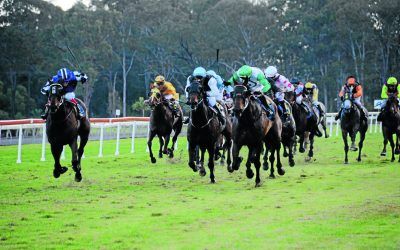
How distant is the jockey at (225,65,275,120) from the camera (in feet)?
47.6

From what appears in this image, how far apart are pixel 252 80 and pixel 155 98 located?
6.24m

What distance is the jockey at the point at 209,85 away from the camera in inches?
607

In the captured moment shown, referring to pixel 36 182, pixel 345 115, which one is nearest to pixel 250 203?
pixel 36 182

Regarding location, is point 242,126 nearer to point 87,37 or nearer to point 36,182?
point 36,182

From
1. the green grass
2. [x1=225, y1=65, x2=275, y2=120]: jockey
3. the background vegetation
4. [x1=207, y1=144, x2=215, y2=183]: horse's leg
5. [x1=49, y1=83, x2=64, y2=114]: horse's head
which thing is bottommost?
the green grass

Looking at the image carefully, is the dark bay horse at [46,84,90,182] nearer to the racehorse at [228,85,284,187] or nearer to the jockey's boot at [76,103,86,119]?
the jockey's boot at [76,103,86,119]

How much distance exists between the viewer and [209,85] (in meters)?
16.2

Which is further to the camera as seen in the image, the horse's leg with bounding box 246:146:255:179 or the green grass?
the horse's leg with bounding box 246:146:255:179

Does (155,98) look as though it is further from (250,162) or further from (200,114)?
(250,162)

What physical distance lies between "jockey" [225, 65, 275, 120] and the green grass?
1.45 meters

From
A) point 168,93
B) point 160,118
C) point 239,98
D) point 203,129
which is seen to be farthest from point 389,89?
point 239,98

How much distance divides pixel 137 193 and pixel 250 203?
2.45m

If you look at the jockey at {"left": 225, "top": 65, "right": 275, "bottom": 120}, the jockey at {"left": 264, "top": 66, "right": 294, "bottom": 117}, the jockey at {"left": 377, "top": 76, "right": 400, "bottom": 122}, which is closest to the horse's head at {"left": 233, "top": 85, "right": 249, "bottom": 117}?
the jockey at {"left": 225, "top": 65, "right": 275, "bottom": 120}

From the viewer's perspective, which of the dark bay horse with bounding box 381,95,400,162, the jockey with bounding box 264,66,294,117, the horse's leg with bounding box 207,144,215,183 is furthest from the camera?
the dark bay horse with bounding box 381,95,400,162
